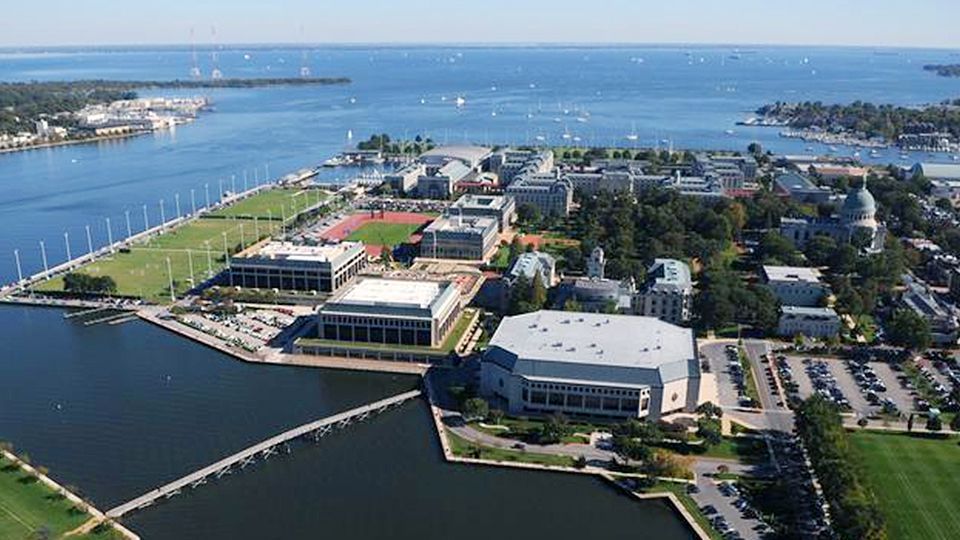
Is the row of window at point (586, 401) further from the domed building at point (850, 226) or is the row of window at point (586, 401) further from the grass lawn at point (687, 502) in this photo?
the domed building at point (850, 226)

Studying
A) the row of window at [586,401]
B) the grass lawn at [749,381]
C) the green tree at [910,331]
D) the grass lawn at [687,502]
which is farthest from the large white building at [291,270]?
the green tree at [910,331]

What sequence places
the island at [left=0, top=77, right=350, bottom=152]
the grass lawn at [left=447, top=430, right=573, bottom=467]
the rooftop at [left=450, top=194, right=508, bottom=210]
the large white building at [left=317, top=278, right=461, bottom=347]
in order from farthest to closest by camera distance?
the island at [left=0, top=77, right=350, bottom=152]
the rooftop at [left=450, top=194, right=508, bottom=210]
the large white building at [left=317, top=278, right=461, bottom=347]
the grass lawn at [left=447, top=430, right=573, bottom=467]

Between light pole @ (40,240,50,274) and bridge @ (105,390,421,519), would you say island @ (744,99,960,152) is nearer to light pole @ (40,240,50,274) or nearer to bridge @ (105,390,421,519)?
bridge @ (105,390,421,519)

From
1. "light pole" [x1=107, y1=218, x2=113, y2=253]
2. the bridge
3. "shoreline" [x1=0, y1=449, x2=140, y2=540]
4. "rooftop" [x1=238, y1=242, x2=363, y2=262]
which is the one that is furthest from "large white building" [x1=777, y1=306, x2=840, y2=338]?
"light pole" [x1=107, y1=218, x2=113, y2=253]

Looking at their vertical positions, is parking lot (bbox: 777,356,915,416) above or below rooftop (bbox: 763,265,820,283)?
below

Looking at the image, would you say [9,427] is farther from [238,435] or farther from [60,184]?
[60,184]

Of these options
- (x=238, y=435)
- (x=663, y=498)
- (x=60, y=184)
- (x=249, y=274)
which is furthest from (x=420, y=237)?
(x=60, y=184)

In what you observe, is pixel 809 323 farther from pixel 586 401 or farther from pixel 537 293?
pixel 586 401
